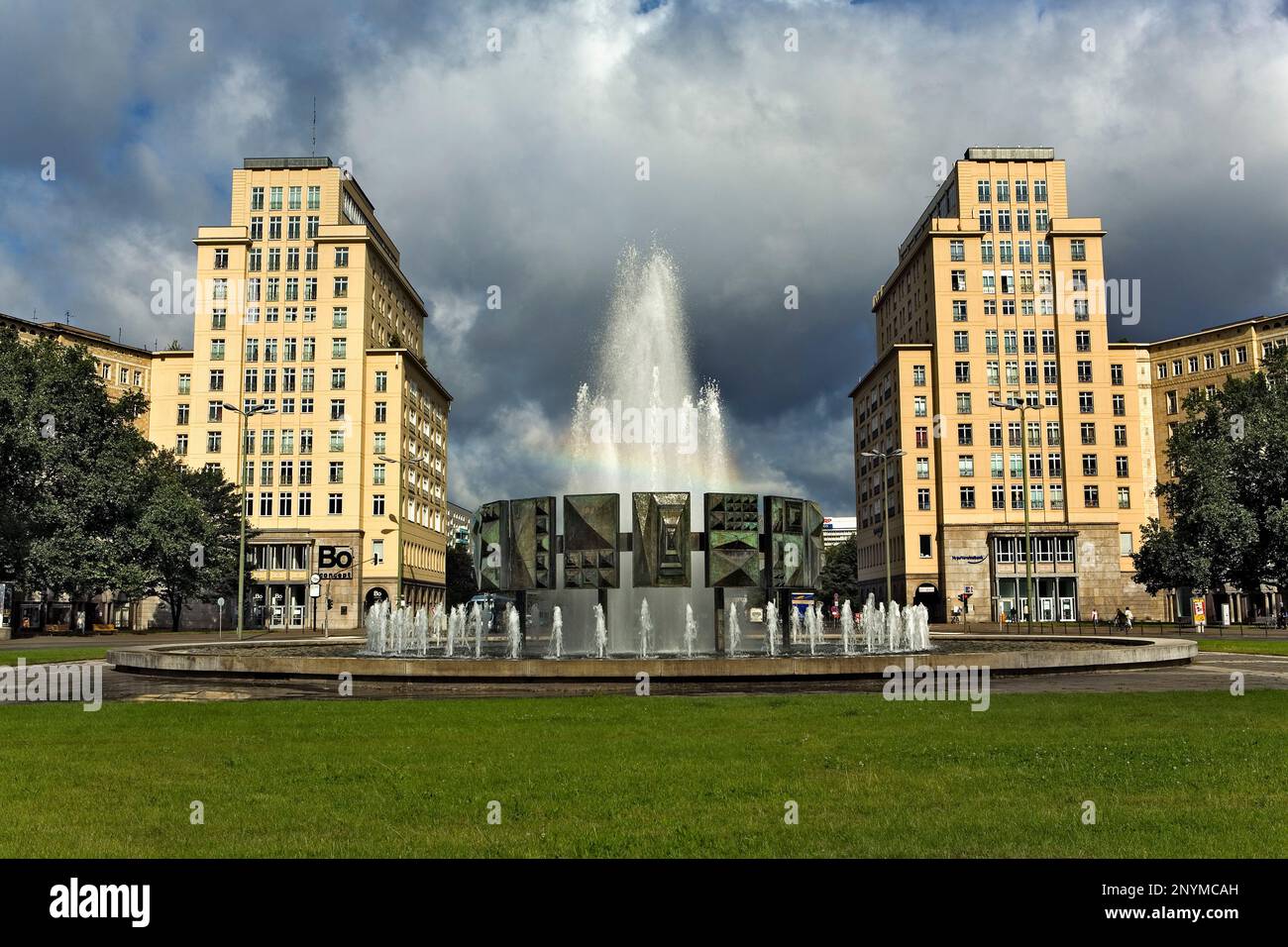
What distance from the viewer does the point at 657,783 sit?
9469 millimetres

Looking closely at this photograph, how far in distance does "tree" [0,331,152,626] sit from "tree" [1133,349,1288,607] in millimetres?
63222

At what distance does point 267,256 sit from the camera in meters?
89.3

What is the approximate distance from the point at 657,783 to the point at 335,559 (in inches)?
2869

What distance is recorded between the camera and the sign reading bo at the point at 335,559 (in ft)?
261

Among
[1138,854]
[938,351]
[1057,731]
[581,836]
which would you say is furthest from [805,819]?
[938,351]

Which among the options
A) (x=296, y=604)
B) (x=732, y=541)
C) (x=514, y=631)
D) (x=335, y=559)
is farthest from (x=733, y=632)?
(x=296, y=604)

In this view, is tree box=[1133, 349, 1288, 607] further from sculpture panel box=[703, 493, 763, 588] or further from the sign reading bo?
the sign reading bo

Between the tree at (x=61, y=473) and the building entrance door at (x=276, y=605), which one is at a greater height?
the tree at (x=61, y=473)

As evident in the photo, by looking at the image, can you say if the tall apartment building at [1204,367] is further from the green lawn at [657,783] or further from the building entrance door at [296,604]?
the green lawn at [657,783]

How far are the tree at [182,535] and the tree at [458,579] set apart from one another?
4435cm

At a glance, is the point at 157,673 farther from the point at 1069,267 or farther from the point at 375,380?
the point at 1069,267

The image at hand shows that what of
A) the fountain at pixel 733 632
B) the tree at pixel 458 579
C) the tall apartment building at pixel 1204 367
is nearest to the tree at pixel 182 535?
the fountain at pixel 733 632
